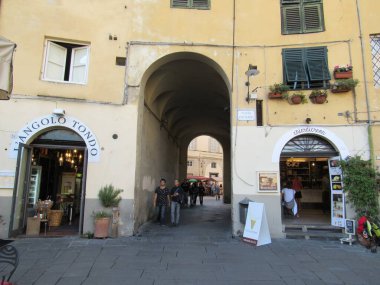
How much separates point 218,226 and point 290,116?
469cm

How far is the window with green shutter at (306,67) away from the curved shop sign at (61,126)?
20.4 feet

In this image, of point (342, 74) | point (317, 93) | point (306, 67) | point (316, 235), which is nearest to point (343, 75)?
point (342, 74)

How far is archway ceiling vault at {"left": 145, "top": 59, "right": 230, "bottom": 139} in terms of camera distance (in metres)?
11.2

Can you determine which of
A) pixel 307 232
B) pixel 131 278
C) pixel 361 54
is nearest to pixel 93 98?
pixel 131 278

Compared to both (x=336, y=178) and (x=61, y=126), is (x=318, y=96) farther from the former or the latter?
(x=61, y=126)

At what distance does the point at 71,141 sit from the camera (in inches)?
361

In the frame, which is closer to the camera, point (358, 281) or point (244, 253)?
point (358, 281)

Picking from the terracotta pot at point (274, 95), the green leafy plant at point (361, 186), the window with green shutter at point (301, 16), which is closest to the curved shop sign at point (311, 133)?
the green leafy plant at point (361, 186)

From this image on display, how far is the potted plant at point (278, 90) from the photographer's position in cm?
903

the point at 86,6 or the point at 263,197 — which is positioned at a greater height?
the point at 86,6

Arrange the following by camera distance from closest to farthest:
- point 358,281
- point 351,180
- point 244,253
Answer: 1. point 358,281
2. point 244,253
3. point 351,180

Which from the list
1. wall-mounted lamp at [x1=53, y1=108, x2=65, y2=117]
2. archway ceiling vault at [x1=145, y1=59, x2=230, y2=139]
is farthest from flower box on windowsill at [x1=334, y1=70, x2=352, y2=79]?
wall-mounted lamp at [x1=53, y1=108, x2=65, y2=117]

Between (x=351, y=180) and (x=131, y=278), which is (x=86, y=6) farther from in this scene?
(x=351, y=180)

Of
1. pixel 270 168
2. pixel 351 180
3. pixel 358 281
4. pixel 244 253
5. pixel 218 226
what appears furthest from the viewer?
pixel 218 226
